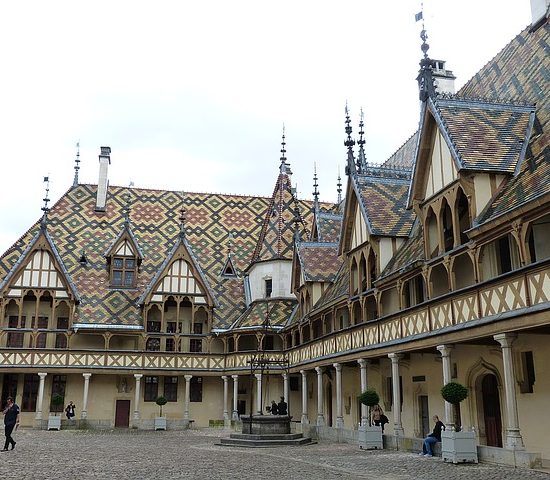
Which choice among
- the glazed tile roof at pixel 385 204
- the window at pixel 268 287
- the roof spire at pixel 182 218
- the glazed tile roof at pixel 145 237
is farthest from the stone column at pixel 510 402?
the roof spire at pixel 182 218

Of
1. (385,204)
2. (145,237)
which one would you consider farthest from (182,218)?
(385,204)

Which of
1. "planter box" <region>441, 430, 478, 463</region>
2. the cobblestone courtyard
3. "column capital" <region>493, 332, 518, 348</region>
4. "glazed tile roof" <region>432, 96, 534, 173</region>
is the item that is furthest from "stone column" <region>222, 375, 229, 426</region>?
"column capital" <region>493, 332, 518, 348</region>

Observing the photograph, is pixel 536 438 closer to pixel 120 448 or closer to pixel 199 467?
pixel 199 467

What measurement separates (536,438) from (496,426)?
2.46m

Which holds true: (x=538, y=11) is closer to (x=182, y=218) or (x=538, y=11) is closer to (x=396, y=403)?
(x=396, y=403)

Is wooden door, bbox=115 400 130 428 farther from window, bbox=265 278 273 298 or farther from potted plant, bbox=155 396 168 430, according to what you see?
window, bbox=265 278 273 298

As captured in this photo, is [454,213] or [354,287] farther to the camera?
[354,287]

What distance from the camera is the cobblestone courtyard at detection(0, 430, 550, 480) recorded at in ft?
40.1

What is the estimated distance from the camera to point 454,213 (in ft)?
53.3

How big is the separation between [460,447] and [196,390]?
24.1 metres

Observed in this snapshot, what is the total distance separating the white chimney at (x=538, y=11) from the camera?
770 inches

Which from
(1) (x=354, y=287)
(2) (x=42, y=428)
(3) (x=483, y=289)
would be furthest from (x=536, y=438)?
(2) (x=42, y=428)

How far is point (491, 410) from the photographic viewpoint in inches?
675

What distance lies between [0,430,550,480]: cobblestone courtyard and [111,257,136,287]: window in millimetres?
17653
